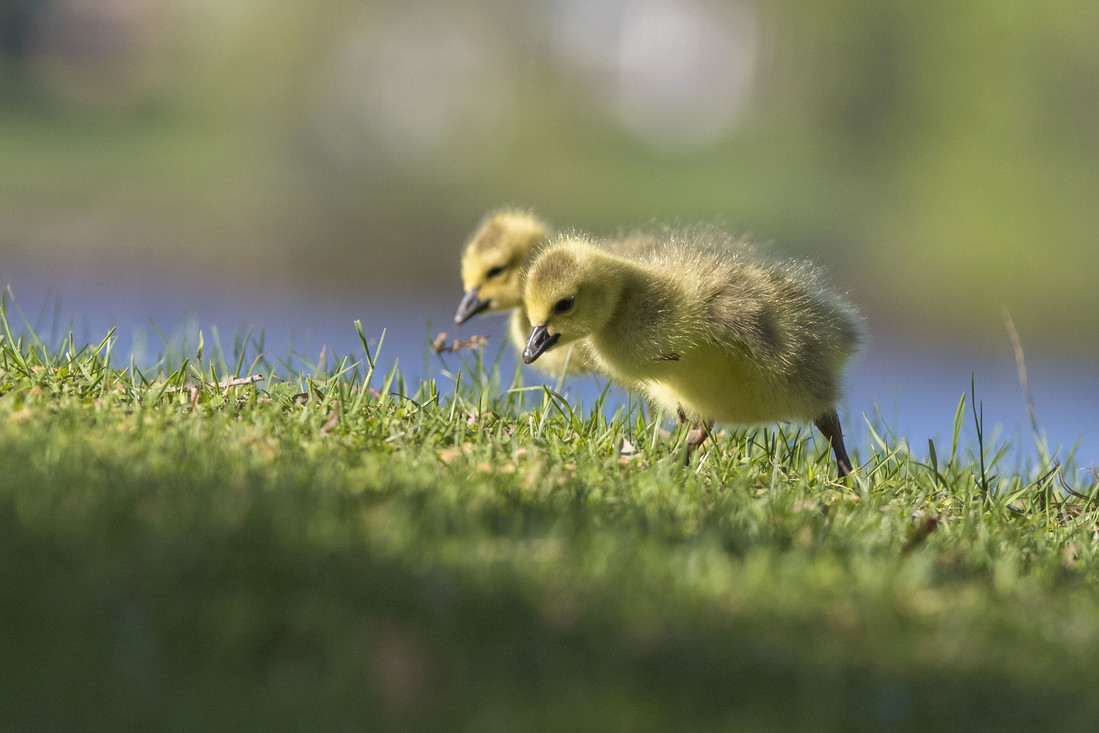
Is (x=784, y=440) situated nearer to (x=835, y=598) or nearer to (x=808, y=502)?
(x=808, y=502)

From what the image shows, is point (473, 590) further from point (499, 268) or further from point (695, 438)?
point (499, 268)

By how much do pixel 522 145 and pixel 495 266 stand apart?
→ 1372 inches

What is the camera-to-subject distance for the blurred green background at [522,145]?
93.5ft

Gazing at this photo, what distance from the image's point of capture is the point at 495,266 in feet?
24.3

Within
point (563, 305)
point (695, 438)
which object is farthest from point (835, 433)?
point (563, 305)

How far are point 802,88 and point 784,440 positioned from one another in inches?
1452

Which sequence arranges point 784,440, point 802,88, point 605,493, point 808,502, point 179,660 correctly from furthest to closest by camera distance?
1. point 802,88
2. point 784,440
3. point 808,502
4. point 605,493
5. point 179,660

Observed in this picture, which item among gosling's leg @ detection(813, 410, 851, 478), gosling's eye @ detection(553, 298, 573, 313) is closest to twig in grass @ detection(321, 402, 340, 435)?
gosling's eye @ detection(553, 298, 573, 313)

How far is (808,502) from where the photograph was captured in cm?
445

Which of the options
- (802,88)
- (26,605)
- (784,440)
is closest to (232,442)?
(26,605)

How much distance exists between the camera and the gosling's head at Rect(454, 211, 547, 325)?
7391 millimetres

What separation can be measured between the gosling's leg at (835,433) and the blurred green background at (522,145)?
16556mm

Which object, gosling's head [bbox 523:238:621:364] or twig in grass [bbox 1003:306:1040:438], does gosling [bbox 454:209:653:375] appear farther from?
twig in grass [bbox 1003:306:1040:438]

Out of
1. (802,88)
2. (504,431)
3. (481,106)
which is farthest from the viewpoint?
(481,106)
